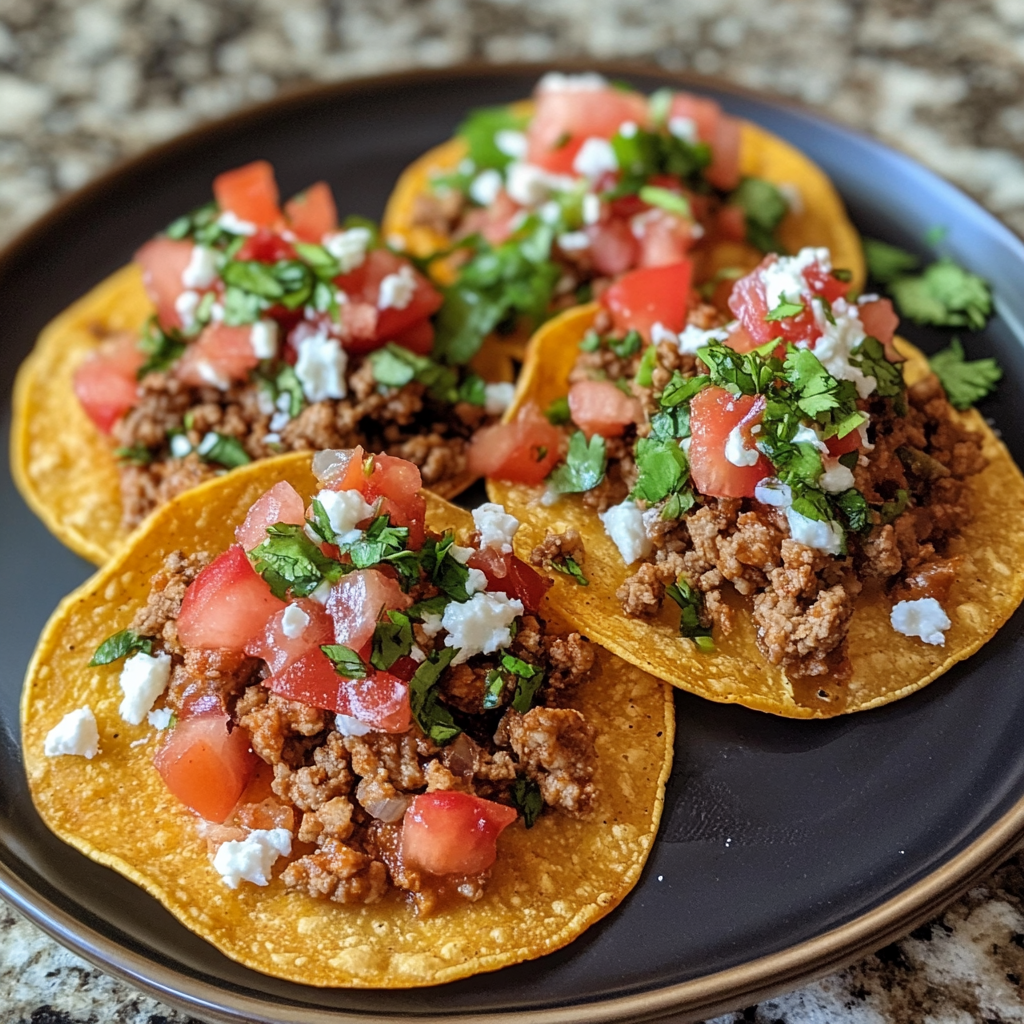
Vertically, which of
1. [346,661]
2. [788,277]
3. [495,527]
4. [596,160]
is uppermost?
[788,277]

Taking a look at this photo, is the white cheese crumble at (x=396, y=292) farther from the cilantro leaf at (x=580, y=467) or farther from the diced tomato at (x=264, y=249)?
the cilantro leaf at (x=580, y=467)

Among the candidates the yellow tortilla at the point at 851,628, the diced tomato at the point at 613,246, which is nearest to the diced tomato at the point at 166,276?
the yellow tortilla at the point at 851,628

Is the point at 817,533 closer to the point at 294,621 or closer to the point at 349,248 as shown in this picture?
the point at 294,621

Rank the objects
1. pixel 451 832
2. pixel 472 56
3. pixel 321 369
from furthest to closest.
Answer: pixel 472 56 → pixel 321 369 → pixel 451 832

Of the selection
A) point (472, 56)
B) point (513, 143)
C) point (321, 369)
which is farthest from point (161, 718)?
point (472, 56)

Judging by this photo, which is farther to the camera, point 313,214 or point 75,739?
point 313,214

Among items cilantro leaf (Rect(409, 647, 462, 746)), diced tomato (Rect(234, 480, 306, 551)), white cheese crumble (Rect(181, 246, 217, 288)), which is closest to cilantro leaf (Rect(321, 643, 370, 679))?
cilantro leaf (Rect(409, 647, 462, 746))

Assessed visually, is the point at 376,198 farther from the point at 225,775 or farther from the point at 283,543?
the point at 225,775
